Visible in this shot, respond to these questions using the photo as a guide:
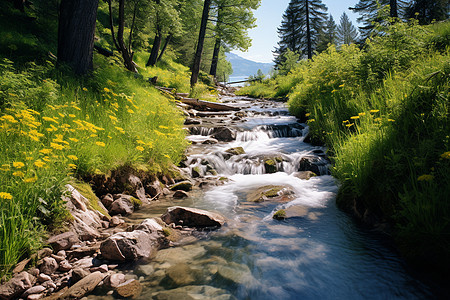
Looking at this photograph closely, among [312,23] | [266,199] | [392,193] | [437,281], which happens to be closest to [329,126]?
[266,199]

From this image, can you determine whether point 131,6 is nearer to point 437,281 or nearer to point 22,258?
point 22,258

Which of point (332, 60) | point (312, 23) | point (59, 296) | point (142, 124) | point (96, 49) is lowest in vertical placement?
point (59, 296)

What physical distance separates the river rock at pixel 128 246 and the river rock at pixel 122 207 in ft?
3.21

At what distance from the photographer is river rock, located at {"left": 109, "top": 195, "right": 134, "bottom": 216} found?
3701 millimetres

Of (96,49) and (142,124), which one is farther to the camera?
(96,49)

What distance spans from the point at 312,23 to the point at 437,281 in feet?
112

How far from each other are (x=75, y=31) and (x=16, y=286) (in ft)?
20.2

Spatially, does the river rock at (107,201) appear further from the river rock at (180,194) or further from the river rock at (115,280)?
the river rock at (115,280)

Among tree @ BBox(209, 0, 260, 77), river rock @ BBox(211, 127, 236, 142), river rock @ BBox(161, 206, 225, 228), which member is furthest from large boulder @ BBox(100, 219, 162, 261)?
tree @ BBox(209, 0, 260, 77)

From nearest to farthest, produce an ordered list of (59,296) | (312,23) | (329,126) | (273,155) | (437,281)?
(59,296)
(437,281)
(329,126)
(273,155)
(312,23)

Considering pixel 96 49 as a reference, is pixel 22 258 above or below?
below

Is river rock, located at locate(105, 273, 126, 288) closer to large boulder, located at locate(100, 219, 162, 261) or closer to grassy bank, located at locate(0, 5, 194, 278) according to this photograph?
large boulder, located at locate(100, 219, 162, 261)

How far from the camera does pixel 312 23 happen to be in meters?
30.5

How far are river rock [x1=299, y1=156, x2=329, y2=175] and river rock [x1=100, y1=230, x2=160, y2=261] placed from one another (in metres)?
4.22
